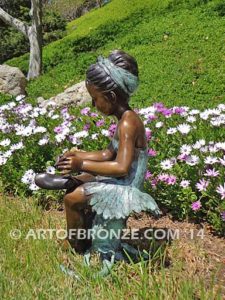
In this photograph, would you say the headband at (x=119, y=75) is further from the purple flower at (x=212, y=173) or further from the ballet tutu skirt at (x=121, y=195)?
→ the purple flower at (x=212, y=173)

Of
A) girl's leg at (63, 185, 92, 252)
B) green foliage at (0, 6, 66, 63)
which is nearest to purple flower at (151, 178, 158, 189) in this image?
girl's leg at (63, 185, 92, 252)

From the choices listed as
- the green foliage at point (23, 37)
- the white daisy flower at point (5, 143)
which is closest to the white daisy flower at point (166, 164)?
the white daisy flower at point (5, 143)

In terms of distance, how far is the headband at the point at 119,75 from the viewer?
276 centimetres

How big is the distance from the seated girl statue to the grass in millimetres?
298

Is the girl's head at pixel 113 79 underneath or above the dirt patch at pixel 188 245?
above

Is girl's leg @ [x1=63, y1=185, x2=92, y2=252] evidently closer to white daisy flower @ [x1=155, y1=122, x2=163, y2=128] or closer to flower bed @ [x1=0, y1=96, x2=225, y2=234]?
flower bed @ [x1=0, y1=96, x2=225, y2=234]

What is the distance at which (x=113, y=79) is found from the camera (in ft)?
9.04

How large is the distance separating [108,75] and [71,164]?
52cm

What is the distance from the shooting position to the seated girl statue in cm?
276

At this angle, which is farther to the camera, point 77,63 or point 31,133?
point 77,63

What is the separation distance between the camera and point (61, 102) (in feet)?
25.8

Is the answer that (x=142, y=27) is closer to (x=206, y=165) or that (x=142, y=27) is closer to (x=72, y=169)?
(x=206, y=165)

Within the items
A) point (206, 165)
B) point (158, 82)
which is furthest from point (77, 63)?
point (206, 165)

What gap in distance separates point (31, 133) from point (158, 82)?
5.44 metres
